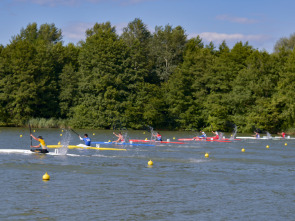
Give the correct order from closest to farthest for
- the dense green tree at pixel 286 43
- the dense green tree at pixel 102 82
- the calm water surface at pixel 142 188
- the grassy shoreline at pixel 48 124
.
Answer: the calm water surface at pixel 142 188 < the grassy shoreline at pixel 48 124 < the dense green tree at pixel 102 82 < the dense green tree at pixel 286 43

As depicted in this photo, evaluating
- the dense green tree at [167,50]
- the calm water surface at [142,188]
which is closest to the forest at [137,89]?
the dense green tree at [167,50]

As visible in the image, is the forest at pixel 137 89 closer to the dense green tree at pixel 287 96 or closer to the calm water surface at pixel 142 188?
the dense green tree at pixel 287 96

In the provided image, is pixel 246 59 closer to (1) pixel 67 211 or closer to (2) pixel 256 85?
(2) pixel 256 85

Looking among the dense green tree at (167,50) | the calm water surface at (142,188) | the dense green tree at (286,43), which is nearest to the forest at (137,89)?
the dense green tree at (167,50)

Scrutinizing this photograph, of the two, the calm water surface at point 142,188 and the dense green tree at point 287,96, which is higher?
the dense green tree at point 287,96

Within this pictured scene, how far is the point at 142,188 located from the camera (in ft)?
59.7

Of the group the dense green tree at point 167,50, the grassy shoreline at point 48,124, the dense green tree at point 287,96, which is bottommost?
the grassy shoreline at point 48,124

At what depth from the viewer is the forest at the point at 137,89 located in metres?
66.4

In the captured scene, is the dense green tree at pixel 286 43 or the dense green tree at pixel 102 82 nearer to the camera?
the dense green tree at pixel 102 82

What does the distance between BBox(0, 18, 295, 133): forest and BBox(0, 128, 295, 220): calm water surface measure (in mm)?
39010

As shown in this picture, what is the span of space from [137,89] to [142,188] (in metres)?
53.3

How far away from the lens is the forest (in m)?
66.4

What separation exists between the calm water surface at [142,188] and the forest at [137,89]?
39.0m

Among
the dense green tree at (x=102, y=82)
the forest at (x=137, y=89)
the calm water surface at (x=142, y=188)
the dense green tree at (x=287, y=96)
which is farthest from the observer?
the dense green tree at (x=102, y=82)
